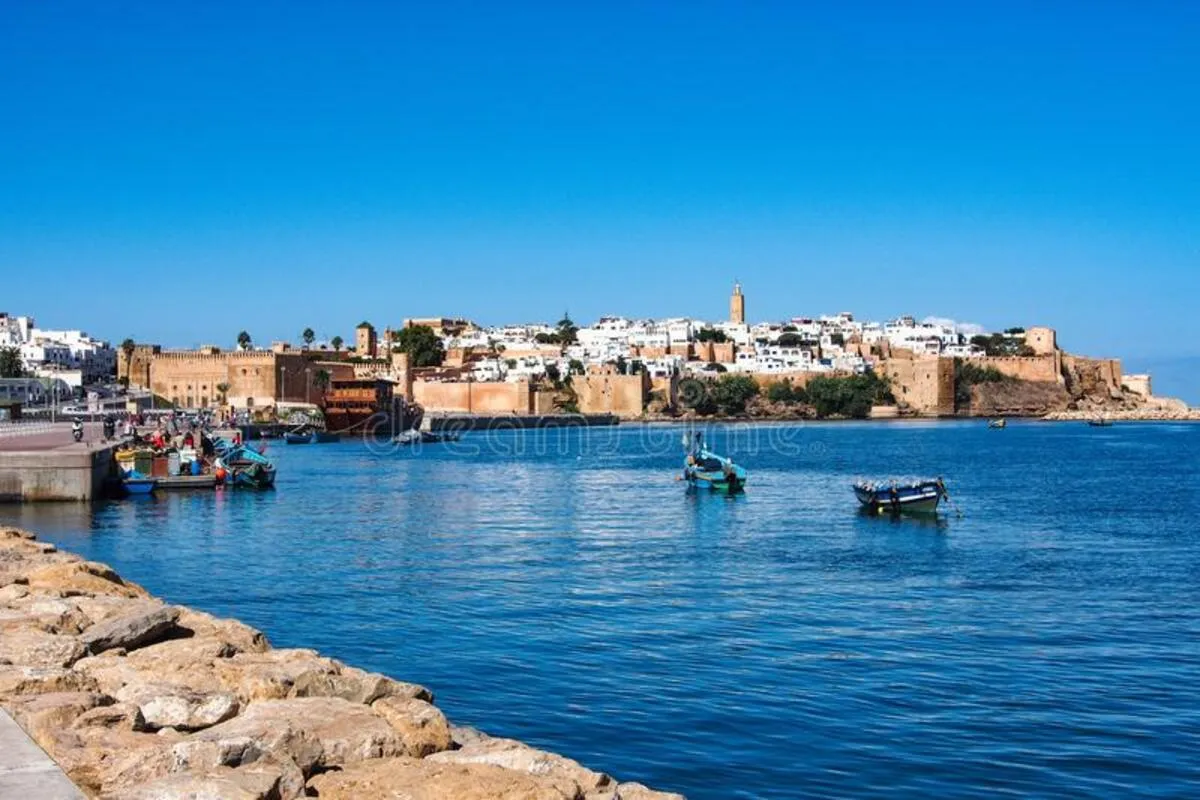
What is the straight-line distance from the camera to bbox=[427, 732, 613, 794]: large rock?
5277 mm

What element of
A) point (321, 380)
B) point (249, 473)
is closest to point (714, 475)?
point (249, 473)

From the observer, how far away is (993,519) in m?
24.2

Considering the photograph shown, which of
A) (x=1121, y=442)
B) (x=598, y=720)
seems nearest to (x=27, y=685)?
(x=598, y=720)

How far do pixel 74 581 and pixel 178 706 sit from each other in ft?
14.6

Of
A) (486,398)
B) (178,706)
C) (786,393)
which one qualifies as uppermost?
(786,393)

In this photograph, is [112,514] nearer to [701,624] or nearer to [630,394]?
[701,624]

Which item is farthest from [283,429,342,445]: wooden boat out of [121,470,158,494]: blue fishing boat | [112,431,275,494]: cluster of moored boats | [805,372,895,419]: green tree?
[805,372,895,419]: green tree

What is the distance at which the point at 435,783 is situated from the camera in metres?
4.86

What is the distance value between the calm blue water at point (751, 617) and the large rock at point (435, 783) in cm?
247

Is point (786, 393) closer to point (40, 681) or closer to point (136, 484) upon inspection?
point (136, 484)

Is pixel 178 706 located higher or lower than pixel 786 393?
lower

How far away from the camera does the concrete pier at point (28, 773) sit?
13.7ft

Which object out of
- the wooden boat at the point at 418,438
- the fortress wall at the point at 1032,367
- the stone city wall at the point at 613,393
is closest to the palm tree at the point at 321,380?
the wooden boat at the point at 418,438

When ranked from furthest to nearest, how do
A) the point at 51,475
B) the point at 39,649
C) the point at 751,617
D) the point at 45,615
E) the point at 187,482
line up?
the point at 187,482
the point at 51,475
the point at 751,617
the point at 45,615
the point at 39,649
